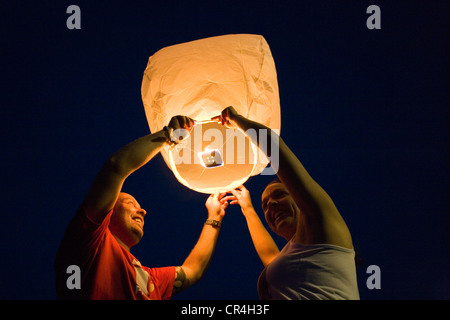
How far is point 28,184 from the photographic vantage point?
170 cm

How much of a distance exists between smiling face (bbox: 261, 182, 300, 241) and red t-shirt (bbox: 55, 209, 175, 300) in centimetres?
54

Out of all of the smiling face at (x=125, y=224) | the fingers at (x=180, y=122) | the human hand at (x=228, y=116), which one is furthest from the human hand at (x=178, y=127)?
the smiling face at (x=125, y=224)

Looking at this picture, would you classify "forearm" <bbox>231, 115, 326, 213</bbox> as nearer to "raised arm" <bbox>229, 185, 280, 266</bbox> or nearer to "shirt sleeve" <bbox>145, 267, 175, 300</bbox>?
"raised arm" <bbox>229, 185, 280, 266</bbox>

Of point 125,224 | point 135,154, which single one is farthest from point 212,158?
point 125,224

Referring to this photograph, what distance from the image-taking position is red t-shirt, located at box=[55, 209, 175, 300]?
0.95 meters

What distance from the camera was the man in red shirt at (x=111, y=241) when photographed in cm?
93

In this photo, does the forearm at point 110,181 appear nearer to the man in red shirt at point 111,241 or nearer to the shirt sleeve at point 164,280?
the man in red shirt at point 111,241

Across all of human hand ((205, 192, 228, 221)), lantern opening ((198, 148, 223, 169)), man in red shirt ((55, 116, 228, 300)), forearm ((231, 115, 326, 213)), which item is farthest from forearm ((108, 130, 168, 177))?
human hand ((205, 192, 228, 221))

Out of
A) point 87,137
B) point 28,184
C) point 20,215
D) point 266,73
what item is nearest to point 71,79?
point 87,137

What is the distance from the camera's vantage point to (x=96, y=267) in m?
1.03

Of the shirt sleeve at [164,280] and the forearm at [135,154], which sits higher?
the forearm at [135,154]

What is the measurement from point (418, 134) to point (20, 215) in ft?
7.04

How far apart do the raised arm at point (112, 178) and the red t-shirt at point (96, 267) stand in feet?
0.13

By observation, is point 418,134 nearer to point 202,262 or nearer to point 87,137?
point 202,262
